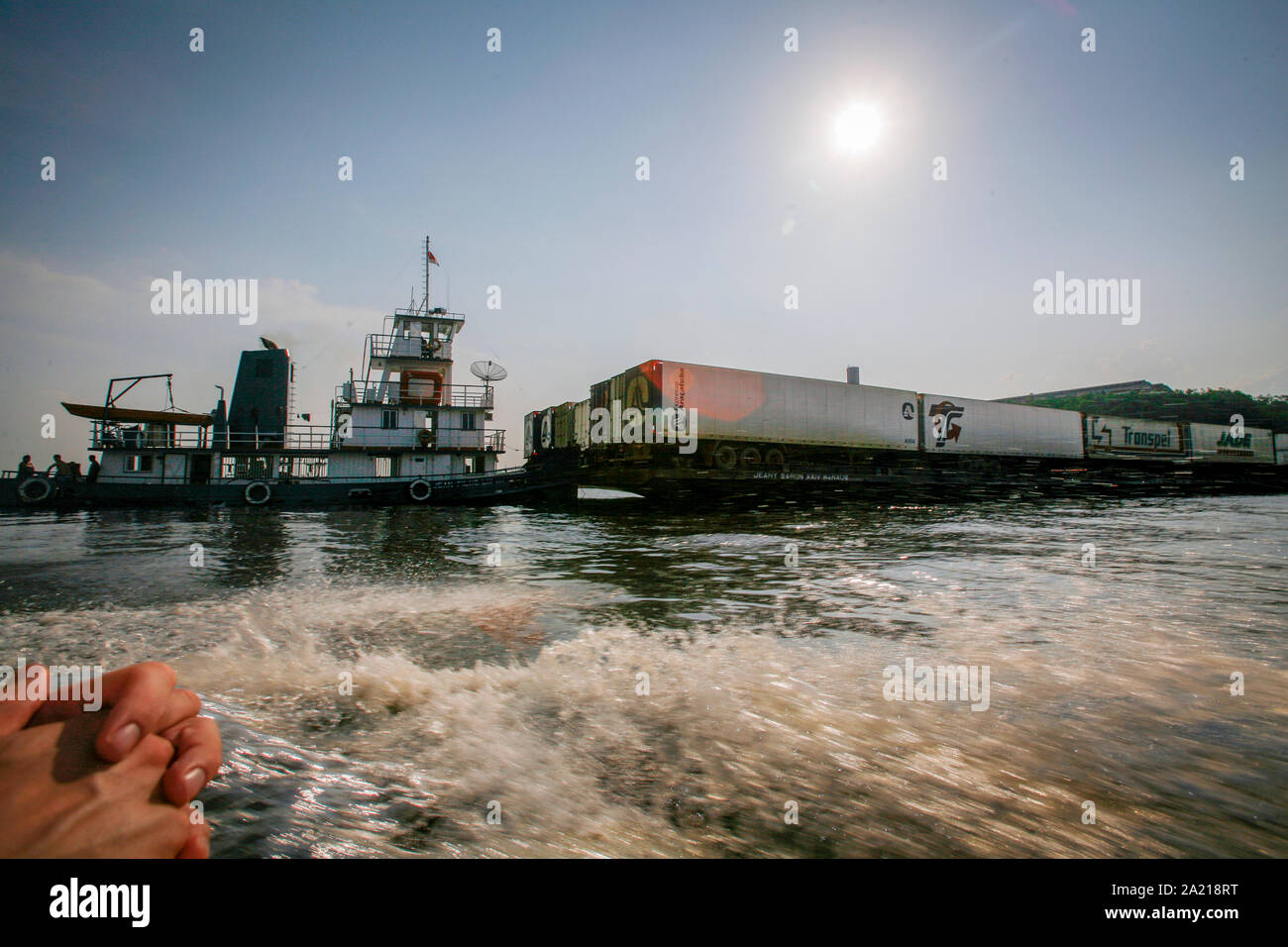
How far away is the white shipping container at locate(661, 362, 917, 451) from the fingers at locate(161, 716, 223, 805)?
19694 millimetres

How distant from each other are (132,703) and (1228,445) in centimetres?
5885

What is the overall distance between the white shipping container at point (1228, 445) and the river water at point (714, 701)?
142 ft

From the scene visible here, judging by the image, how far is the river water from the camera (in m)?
1.95

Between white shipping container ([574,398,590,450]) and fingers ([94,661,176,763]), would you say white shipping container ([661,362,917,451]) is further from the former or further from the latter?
fingers ([94,661,176,763])

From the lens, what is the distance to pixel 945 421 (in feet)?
93.2

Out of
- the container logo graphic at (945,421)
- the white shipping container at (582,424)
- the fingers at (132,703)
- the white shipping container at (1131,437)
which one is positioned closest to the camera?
the fingers at (132,703)

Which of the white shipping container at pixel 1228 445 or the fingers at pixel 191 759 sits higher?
the white shipping container at pixel 1228 445

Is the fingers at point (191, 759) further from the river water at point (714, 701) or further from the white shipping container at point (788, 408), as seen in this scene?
the white shipping container at point (788, 408)

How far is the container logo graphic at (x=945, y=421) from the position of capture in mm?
28172

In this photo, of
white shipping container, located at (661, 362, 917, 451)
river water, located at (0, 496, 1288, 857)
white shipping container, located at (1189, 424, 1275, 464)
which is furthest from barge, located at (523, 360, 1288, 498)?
river water, located at (0, 496, 1288, 857)

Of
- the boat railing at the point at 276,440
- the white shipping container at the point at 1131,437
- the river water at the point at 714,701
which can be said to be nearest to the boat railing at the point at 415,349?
the boat railing at the point at 276,440

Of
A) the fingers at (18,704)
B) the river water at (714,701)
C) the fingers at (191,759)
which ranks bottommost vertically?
the river water at (714,701)

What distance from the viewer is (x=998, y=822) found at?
1.98 meters
